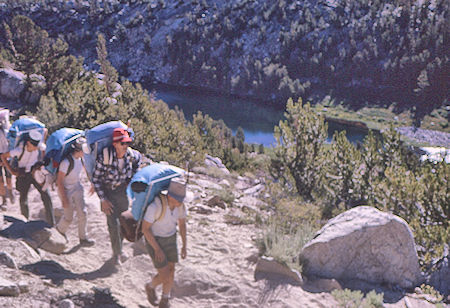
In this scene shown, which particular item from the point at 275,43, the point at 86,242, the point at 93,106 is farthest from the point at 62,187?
the point at 275,43

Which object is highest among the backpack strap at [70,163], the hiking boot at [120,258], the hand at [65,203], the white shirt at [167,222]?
the backpack strap at [70,163]

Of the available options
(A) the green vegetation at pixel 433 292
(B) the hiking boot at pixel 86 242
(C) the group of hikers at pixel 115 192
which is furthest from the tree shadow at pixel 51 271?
(A) the green vegetation at pixel 433 292

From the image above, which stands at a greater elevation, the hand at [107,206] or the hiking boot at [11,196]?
the hand at [107,206]

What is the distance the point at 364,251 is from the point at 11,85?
1927 centimetres

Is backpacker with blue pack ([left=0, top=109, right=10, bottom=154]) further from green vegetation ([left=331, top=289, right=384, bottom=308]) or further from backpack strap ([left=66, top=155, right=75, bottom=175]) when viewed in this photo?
green vegetation ([left=331, top=289, right=384, bottom=308])

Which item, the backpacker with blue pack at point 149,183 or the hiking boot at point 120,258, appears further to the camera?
the hiking boot at point 120,258

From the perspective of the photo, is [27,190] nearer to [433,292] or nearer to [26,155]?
[26,155]

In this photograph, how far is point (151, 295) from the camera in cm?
488

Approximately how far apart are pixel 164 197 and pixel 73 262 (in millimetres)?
2401

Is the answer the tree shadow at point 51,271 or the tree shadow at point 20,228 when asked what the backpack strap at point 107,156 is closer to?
the tree shadow at point 51,271

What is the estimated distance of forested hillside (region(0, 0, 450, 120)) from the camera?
75.5m

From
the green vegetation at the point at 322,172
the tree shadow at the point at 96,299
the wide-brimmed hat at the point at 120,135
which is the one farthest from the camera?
the green vegetation at the point at 322,172

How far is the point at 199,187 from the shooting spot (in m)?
11.1

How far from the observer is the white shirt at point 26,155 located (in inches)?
240
